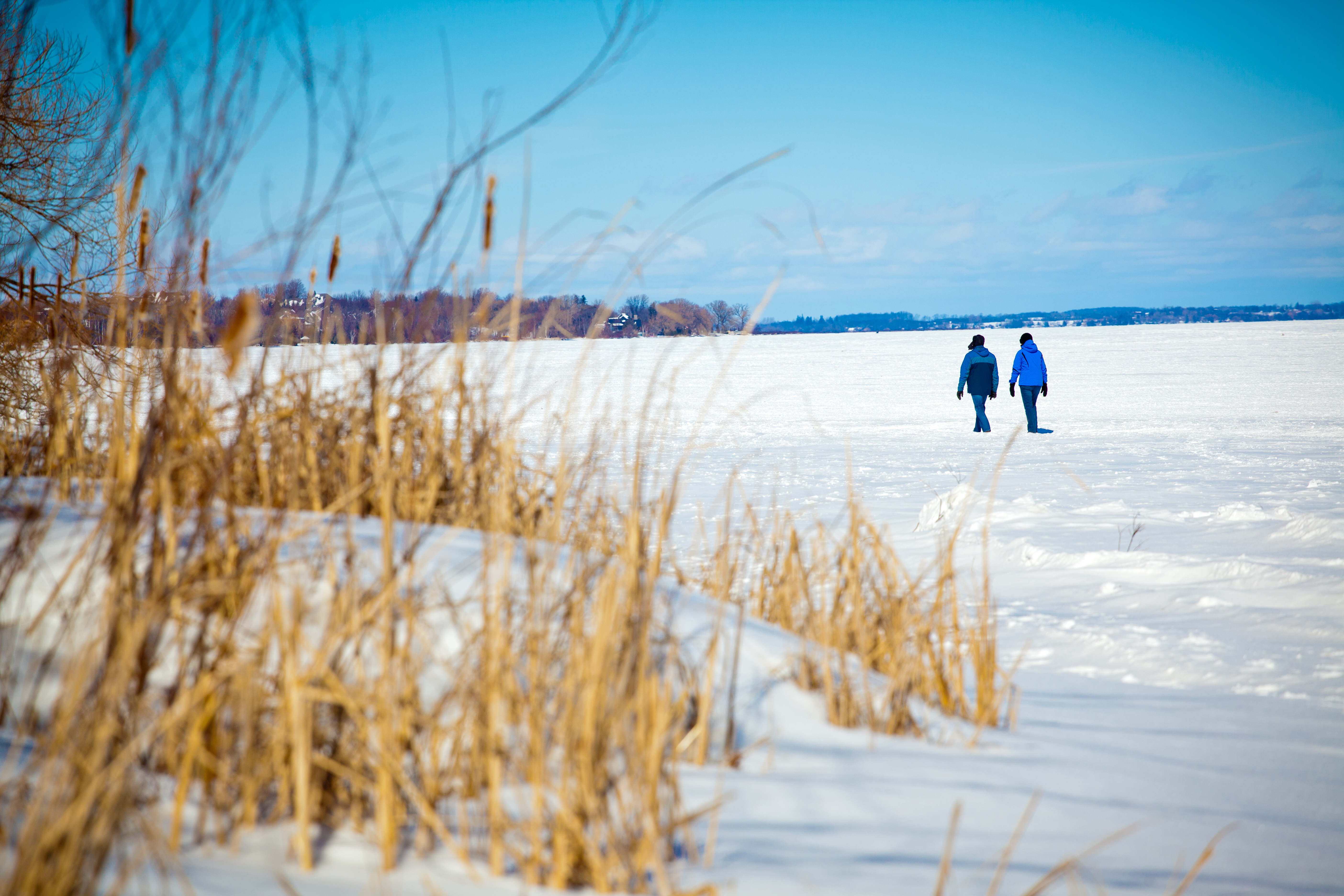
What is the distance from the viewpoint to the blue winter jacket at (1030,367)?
1191 cm

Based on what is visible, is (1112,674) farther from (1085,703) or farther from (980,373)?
(980,373)

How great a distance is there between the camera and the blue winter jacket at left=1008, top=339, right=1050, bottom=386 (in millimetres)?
11906

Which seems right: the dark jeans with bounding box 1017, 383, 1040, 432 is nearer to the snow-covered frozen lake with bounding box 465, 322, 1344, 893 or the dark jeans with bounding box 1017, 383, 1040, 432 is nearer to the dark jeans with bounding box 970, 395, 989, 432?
the dark jeans with bounding box 970, 395, 989, 432

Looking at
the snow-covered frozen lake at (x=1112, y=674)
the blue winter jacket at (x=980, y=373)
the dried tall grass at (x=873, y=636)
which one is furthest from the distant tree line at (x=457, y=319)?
the blue winter jacket at (x=980, y=373)

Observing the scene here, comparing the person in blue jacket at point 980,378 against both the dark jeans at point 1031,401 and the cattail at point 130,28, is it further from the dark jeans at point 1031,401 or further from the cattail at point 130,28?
the cattail at point 130,28

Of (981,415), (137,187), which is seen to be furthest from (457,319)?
(981,415)

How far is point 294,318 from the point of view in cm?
275

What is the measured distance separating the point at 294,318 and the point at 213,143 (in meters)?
0.99

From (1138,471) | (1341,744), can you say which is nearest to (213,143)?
(1341,744)

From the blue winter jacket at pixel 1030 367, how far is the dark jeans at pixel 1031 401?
5cm

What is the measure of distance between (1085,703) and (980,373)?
10.2 m

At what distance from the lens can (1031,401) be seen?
1198cm

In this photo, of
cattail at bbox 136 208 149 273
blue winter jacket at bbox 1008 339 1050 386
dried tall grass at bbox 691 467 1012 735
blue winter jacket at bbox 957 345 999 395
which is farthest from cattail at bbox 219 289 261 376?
blue winter jacket at bbox 1008 339 1050 386

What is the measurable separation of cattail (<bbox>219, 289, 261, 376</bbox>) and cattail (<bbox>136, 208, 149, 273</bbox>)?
1.84 meters
